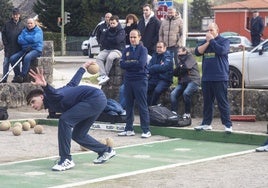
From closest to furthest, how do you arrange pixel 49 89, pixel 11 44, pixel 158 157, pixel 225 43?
pixel 49 89 < pixel 158 157 < pixel 225 43 < pixel 11 44

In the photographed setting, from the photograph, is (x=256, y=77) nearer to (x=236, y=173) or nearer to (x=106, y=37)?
(x=106, y=37)

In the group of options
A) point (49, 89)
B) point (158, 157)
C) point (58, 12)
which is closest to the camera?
point (49, 89)

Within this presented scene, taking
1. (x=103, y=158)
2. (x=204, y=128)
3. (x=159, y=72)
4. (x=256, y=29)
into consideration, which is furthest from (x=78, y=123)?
(x=256, y=29)

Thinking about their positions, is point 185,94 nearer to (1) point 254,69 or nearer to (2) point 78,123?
(1) point 254,69

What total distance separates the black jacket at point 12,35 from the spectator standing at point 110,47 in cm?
248

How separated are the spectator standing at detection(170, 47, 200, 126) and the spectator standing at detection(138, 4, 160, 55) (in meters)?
1.63

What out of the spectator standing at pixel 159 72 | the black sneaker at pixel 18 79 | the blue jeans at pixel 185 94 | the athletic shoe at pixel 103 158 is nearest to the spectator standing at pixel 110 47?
the spectator standing at pixel 159 72

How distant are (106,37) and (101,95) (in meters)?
6.40

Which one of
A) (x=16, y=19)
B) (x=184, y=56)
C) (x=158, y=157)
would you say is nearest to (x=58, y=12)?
(x=16, y=19)

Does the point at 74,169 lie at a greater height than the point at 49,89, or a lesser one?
lesser

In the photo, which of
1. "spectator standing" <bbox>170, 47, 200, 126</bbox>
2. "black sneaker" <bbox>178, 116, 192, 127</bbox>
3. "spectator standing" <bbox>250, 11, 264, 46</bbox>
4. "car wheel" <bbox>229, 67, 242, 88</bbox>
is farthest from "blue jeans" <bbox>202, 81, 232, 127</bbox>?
"spectator standing" <bbox>250, 11, 264, 46</bbox>

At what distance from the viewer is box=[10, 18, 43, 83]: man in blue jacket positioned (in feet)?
56.6

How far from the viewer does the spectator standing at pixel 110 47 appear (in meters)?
15.8

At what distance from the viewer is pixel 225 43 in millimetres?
12320
